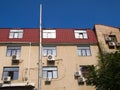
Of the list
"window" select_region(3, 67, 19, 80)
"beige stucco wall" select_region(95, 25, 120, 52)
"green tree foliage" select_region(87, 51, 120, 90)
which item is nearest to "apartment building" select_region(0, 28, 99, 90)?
"window" select_region(3, 67, 19, 80)

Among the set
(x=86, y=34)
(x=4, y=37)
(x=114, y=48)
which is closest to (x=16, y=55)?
(x=4, y=37)

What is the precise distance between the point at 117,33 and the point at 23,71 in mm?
11328

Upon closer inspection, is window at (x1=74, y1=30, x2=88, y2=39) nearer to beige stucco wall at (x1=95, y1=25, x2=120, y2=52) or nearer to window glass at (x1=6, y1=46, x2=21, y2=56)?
beige stucco wall at (x1=95, y1=25, x2=120, y2=52)

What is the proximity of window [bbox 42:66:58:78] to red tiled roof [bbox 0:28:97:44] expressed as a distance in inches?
124

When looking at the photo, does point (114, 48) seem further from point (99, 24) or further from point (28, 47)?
point (28, 47)

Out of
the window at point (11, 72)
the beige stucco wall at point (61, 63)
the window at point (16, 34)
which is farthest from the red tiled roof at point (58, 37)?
the window at point (11, 72)

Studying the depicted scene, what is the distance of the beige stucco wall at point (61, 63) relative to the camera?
63.2ft

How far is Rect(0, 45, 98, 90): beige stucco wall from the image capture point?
63.2 ft

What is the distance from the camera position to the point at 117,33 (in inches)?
936

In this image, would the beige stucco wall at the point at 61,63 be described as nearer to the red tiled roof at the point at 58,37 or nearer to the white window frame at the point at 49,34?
the red tiled roof at the point at 58,37

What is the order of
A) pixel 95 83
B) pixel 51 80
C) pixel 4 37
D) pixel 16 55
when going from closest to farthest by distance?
pixel 95 83 < pixel 51 80 < pixel 16 55 < pixel 4 37

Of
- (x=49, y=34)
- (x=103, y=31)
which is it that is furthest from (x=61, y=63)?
(x=103, y=31)

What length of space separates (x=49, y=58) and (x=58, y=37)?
3.32m

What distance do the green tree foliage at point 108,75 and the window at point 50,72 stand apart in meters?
5.18
